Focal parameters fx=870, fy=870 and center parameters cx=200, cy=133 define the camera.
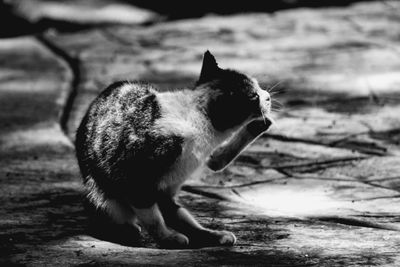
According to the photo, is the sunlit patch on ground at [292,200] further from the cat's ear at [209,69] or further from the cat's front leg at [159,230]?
the cat's ear at [209,69]

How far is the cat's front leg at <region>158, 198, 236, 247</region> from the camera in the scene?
3.12 meters

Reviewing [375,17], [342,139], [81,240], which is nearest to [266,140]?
[342,139]

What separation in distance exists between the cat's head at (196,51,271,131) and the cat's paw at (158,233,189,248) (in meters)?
0.41

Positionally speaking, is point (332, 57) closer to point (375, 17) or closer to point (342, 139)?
point (375, 17)

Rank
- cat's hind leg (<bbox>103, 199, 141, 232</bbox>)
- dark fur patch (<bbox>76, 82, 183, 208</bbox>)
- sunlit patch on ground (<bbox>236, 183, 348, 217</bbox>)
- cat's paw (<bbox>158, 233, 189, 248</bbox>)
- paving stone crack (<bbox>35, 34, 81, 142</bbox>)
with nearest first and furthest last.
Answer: dark fur patch (<bbox>76, 82, 183, 208</bbox>)
cat's paw (<bbox>158, 233, 189, 248</bbox>)
cat's hind leg (<bbox>103, 199, 141, 232</bbox>)
sunlit patch on ground (<bbox>236, 183, 348, 217</bbox>)
paving stone crack (<bbox>35, 34, 81, 142</bbox>)

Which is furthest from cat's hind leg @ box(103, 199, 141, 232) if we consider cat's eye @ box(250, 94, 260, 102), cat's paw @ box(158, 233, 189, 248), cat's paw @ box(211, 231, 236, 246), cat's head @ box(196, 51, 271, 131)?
cat's eye @ box(250, 94, 260, 102)

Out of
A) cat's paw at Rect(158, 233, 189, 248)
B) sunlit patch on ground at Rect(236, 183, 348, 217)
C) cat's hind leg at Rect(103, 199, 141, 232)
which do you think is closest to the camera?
cat's paw at Rect(158, 233, 189, 248)

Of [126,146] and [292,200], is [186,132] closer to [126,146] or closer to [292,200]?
[126,146]

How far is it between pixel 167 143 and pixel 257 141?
1914 mm

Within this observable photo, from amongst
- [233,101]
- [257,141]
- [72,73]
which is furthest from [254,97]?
[72,73]

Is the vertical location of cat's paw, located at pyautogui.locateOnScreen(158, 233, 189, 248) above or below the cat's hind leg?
below

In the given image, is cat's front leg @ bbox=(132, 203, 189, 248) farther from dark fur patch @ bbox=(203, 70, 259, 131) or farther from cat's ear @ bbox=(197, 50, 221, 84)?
cat's ear @ bbox=(197, 50, 221, 84)

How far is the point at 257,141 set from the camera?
15.9 ft

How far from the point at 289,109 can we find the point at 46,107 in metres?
1.54
